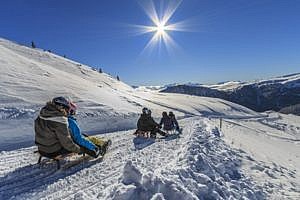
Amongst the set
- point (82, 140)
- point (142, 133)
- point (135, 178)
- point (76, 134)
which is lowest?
point (135, 178)

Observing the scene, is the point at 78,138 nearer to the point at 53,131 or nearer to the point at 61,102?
the point at 53,131

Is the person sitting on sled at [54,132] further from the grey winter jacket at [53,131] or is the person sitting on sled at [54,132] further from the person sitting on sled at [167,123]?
the person sitting on sled at [167,123]

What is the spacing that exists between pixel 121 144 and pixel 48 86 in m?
19.2

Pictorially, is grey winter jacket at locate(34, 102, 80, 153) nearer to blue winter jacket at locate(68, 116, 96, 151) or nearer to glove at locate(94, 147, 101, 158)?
blue winter jacket at locate(68, 116, 96, 151)

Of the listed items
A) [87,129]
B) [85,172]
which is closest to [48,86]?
[87,129]

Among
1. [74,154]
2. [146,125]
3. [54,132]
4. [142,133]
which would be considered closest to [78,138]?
[74,154]

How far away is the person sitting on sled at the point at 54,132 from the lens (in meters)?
9.21

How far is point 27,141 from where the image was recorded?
1614cm

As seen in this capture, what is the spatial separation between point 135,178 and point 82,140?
3.82 meters

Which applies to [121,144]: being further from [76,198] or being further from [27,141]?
[76,198]

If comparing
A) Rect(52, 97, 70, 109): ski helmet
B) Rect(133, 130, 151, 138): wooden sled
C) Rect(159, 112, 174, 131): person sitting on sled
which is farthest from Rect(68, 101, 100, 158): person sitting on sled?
Rect(159, 112, 174, 131): person sitting on sled

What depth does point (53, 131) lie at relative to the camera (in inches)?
363

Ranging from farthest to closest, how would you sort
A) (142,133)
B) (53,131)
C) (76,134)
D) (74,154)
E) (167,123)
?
(167,123) < (142,133) < (74,154) < (76,134) < (53,131)

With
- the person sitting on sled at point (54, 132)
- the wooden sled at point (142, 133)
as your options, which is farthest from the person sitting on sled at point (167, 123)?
the person sitting on sled at point (54, 132)
